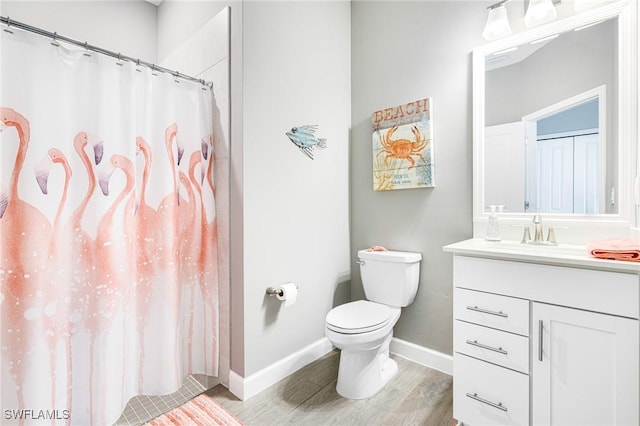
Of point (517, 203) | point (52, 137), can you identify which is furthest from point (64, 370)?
point (517, 203)

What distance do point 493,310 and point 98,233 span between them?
180cm

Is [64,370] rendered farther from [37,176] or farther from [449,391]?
[449,391]

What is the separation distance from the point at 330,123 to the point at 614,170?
160cm

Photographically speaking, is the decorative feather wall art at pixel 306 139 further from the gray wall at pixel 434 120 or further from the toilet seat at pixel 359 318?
the toilet seat at pixel 359 318

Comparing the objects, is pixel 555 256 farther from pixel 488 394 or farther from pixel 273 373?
pixel 273 373

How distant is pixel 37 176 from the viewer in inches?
48.2

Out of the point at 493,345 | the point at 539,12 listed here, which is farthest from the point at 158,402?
the point at 539,12

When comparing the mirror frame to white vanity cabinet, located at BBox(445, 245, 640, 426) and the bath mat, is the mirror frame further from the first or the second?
the bath mat

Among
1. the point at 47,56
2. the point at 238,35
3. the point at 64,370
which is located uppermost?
the point at 238,35

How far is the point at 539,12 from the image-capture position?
1.54 meters

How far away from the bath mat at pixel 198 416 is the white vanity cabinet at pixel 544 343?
44.9 inches

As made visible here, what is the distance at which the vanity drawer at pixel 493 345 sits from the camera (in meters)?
1.28

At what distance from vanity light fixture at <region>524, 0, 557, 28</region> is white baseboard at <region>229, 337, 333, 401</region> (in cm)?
228

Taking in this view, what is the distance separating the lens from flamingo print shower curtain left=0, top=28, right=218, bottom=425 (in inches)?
47.1
